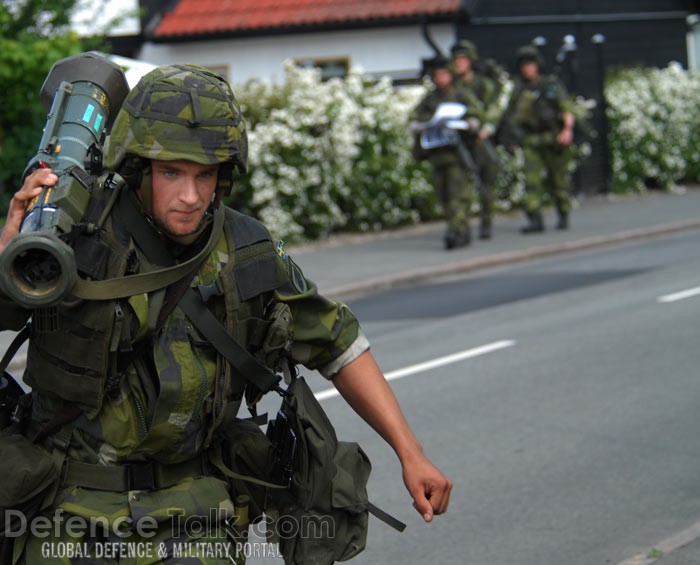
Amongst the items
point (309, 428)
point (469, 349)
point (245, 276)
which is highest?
point (245, 276)

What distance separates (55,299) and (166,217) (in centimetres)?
36

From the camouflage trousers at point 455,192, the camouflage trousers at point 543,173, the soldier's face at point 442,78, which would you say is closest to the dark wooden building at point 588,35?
the camouflage trousers at point 543,173

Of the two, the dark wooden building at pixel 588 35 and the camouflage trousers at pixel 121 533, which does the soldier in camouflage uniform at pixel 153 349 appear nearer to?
the camouflage trousers at pixel 121 533

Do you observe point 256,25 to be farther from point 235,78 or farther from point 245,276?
point 245,276

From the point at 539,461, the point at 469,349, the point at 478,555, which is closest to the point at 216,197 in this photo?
the point at 478,555

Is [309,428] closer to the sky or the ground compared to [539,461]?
closer to the sky

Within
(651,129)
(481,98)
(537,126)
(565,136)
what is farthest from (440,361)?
(651,129)

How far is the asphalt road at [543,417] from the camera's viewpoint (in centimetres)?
539

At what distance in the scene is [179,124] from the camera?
9.06ft

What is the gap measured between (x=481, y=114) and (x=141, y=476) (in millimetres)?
13280

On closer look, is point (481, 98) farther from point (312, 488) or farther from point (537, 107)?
point (312, 488)

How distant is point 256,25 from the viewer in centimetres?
2258

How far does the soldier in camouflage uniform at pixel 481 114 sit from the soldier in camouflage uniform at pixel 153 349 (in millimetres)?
12871

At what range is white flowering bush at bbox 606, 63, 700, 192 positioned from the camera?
2319 centimetres
